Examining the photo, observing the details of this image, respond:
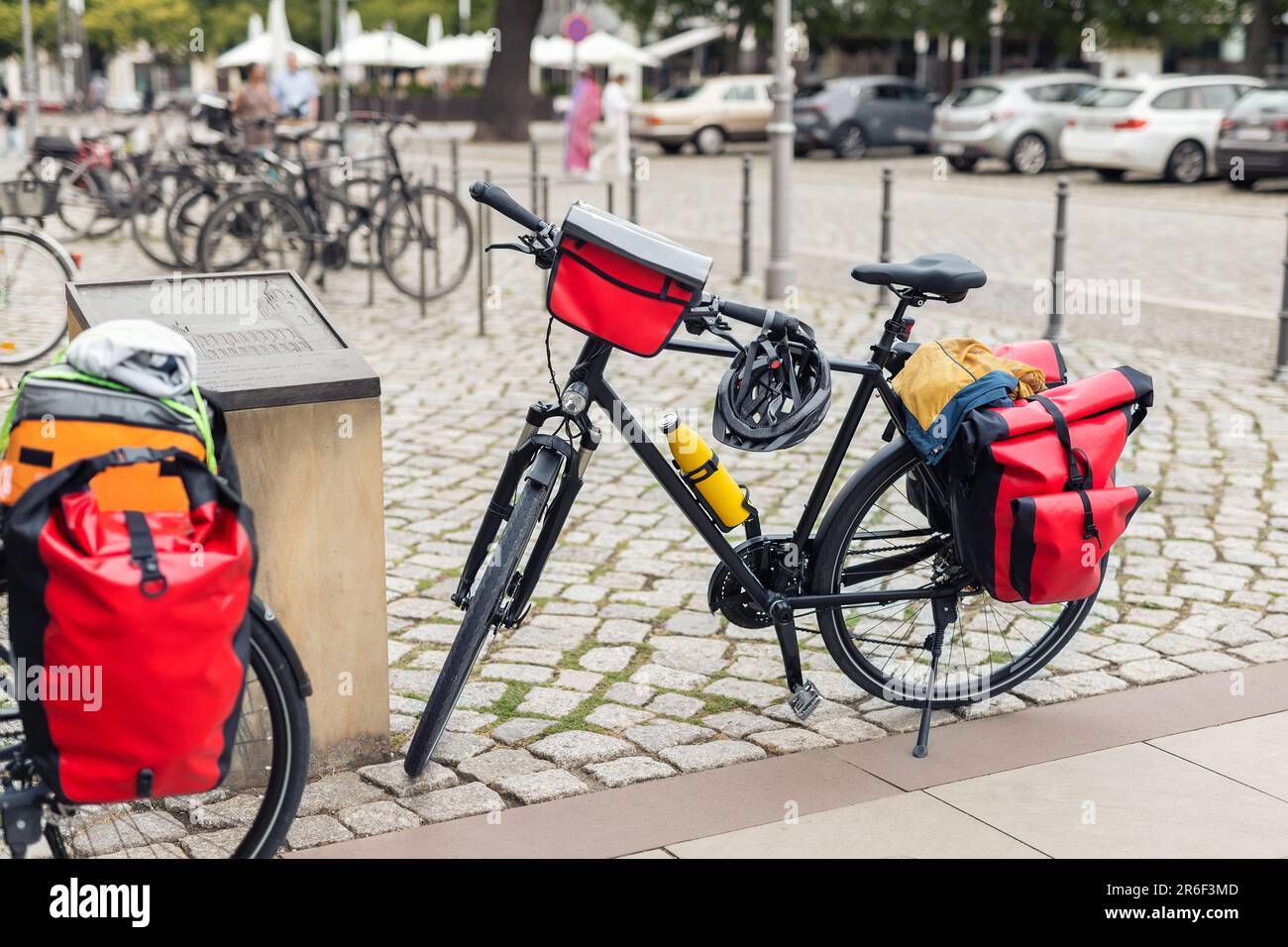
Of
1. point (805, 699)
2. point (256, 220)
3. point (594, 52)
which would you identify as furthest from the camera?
point (594, 52)

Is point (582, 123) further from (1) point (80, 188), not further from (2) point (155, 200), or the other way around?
(2) point (155, 200)

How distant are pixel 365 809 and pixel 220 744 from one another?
3.12 feet

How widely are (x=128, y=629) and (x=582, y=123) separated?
69.7 ft

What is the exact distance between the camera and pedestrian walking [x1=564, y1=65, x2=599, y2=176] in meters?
23.1

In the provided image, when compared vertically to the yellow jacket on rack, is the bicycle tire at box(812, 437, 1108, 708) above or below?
below

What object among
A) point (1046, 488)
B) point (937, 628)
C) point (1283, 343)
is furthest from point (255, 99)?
point (1046, 488)

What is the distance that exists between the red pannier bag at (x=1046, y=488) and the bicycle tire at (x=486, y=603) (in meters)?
1.05

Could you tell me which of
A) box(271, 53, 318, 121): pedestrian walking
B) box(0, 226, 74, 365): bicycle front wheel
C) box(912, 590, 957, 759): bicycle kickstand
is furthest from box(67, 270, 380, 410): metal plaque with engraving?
box(271, 53, 318, 121): pedestrian walking

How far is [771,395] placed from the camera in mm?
3730

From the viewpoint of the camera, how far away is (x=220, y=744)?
2.78 m

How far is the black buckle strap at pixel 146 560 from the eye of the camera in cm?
259

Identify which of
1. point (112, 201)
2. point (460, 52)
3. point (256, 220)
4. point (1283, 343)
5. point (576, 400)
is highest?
point (460, 52)

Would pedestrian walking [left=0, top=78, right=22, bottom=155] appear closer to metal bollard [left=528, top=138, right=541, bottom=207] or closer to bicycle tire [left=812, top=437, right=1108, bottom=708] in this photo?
metal bollard [left=528, top=138, right=541, bottom=207]

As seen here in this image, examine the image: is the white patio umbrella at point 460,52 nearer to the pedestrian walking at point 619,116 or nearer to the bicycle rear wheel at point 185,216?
the pedestrian walking at point 619,116
